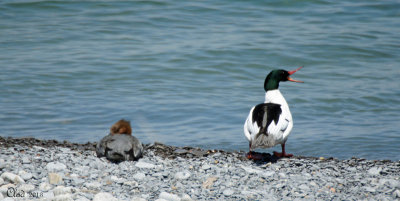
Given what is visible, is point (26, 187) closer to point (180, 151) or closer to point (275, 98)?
point (180, 151)

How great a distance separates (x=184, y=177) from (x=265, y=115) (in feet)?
4.70

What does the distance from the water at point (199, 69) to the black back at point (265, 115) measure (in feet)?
3.74

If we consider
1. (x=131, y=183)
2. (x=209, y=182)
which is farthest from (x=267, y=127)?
(x=131, y=183)

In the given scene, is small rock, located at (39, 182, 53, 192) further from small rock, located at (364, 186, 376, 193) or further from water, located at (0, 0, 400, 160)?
small rock, located at (364, 186, 376, 193)

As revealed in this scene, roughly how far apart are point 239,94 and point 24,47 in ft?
19.2

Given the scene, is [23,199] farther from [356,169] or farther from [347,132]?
[347,132]

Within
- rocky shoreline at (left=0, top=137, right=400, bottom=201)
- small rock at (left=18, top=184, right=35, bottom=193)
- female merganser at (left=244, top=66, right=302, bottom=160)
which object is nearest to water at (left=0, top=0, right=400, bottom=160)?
female merganser at (left=244, top=66, right=302, bottom=160)

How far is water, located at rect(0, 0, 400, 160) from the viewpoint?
27.2 ft

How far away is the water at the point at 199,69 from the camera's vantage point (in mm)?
8305

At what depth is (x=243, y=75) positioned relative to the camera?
11.6 metres

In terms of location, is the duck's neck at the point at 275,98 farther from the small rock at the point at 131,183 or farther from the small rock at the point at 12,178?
the small rock at the point at 12,178

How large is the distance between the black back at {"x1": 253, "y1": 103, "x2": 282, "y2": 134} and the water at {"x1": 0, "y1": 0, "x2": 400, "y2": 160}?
3.74 ft

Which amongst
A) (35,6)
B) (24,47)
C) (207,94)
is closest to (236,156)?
(207,94)

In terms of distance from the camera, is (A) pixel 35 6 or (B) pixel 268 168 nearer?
(B) pixel 268 168
